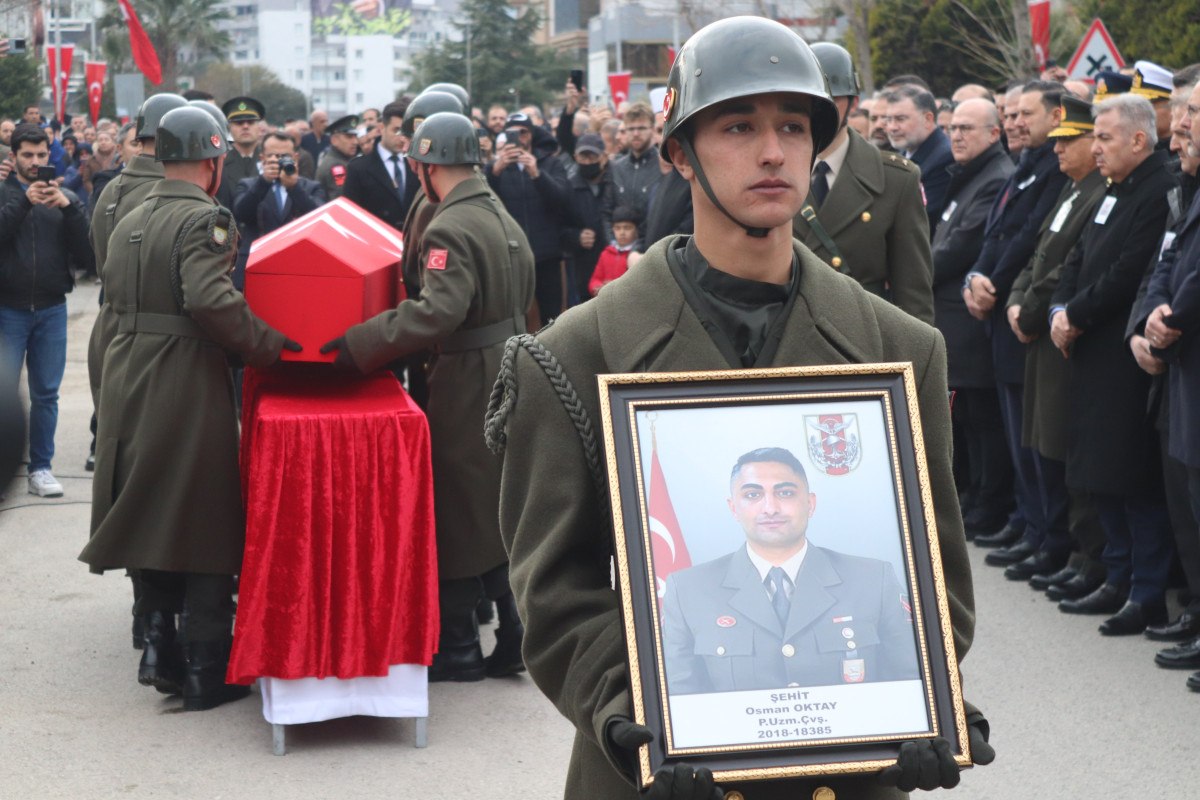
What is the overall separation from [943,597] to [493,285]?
429 centimetres

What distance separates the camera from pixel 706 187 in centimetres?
244

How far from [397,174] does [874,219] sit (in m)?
7.03

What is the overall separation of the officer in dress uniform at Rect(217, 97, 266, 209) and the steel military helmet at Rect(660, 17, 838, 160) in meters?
10.4

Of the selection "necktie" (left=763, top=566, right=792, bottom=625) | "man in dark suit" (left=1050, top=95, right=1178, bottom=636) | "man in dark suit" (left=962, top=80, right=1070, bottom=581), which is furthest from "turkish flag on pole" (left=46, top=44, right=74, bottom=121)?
"necktie" (left=763, top=566, right=792, bottom=625)

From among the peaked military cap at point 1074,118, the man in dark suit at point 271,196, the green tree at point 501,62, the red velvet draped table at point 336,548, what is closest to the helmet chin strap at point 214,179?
the red velvet draped table at point 336,548

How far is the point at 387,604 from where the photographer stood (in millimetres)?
5715

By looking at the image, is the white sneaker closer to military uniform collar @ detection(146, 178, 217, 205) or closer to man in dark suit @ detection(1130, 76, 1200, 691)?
military uniform collar @ detection(146, 178, 217, 205)

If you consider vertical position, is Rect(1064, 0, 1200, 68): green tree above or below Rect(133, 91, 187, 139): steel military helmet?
above

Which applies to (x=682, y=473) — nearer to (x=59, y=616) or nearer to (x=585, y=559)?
(x=585, y=559)

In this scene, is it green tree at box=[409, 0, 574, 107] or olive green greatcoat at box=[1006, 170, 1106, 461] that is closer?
olive green greatcoat at box=[1006, 170, 1106, 461]

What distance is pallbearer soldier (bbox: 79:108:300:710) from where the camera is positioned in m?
5.95

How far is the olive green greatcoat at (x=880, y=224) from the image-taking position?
19.4 ft

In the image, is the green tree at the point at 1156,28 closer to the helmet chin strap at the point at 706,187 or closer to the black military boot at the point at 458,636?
the black military boot at the point at 458,636

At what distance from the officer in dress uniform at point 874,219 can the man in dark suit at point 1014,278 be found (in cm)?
227
